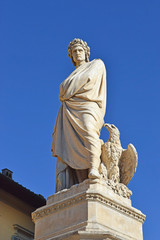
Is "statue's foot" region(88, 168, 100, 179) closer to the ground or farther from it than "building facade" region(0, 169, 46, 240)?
closer to the ground

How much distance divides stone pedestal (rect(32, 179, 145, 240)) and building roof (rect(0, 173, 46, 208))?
8.08m

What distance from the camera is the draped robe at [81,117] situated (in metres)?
10.9

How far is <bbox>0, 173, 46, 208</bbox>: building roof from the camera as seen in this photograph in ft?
61.8

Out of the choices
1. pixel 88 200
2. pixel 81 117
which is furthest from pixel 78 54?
pixel 88 200

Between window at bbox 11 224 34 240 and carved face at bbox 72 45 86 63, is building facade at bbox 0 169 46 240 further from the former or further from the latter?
carved face at bbox 72 45 86 63

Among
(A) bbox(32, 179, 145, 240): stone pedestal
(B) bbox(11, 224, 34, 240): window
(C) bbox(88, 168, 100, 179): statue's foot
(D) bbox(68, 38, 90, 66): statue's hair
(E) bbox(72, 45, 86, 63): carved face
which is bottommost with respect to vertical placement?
(A) bbox(32, 179, 145, 240): stone pedestal

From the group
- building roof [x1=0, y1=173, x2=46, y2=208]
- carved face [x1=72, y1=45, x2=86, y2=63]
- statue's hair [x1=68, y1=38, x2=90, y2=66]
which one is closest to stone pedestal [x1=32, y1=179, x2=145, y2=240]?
carved face [x1=72, y1=45, x2=86, y2=63]

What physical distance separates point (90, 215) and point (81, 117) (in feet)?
7.20

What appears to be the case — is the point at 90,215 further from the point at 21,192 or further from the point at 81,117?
the point at 21,192

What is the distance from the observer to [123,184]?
11.1 m

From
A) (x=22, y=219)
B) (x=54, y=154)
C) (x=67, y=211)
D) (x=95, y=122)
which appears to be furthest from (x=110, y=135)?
(x=22, y=219)

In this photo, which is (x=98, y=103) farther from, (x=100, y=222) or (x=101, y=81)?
(x=100, y=222)

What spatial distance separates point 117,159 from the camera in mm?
11094

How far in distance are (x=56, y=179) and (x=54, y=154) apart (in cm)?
51
